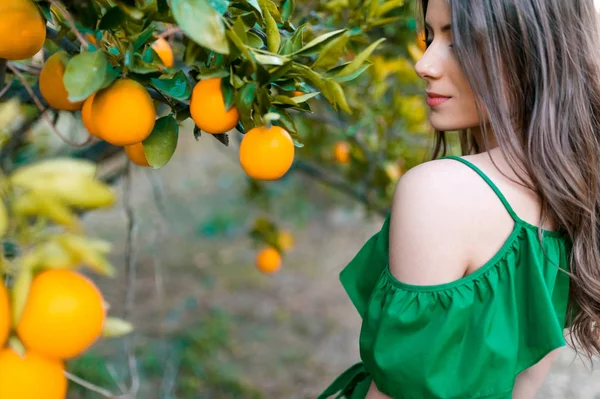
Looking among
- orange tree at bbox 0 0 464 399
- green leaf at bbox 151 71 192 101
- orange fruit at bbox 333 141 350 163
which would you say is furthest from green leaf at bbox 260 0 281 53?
orange fruit at bbox 333 141 350 163

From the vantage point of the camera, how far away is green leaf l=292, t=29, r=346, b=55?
634mm

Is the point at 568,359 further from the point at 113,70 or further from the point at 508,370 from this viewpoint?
the point at 113,70

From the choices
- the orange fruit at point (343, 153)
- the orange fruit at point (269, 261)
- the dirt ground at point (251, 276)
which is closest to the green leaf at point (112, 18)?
the dirt ground at point (251, 276)

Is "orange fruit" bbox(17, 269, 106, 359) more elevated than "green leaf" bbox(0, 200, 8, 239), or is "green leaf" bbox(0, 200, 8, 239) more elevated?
"green leaf" bbox(0, 200, 8, 239)

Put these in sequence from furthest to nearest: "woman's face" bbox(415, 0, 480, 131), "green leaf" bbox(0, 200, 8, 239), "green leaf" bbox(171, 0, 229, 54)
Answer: "woman's face" bbox(415, 0, 480, 131), "green leaf" bbox(171, 0, 229, 54), "green leaf" bbox(0, 200, 8, 239)

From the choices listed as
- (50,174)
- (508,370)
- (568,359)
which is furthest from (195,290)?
(50,174)

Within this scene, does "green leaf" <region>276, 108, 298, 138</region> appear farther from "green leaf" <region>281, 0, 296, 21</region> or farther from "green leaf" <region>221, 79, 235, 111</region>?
"green leaf" <region>281, 0, 296, 21</region>

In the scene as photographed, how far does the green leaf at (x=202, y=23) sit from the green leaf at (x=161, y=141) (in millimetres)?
186

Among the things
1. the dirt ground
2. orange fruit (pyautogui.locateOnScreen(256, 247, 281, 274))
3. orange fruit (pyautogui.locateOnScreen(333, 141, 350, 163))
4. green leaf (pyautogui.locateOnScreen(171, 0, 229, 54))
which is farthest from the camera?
the dirt ground

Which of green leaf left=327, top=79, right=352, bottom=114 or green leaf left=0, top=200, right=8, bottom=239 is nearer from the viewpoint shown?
green leaf left=0, top=200, right=8, bottom=239

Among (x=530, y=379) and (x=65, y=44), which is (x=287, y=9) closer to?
(x=65, y=44)

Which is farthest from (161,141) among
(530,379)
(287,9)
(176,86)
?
(530,379)

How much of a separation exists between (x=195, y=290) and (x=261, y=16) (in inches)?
121

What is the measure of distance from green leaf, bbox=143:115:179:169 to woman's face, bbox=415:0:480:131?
386 millimetres
